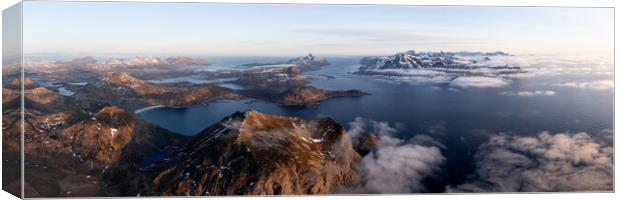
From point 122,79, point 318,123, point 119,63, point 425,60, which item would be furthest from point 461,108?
point 119,63

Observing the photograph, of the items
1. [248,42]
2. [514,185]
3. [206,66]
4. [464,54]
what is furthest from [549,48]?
[206,66]

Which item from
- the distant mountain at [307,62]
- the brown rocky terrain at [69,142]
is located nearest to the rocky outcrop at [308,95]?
the distant mountain at [307,62]

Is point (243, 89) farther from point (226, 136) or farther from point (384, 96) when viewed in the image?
point (384, 96)

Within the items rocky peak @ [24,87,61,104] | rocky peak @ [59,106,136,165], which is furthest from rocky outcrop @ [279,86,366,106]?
rocky peak @ [24,87,61,104]

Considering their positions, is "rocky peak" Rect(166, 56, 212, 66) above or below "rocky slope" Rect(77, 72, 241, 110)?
above

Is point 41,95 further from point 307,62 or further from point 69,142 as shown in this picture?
point 307,62

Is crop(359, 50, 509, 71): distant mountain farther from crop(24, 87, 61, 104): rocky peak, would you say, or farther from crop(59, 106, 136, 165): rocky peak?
crop(24, 87, 61, 104): rocky peak
